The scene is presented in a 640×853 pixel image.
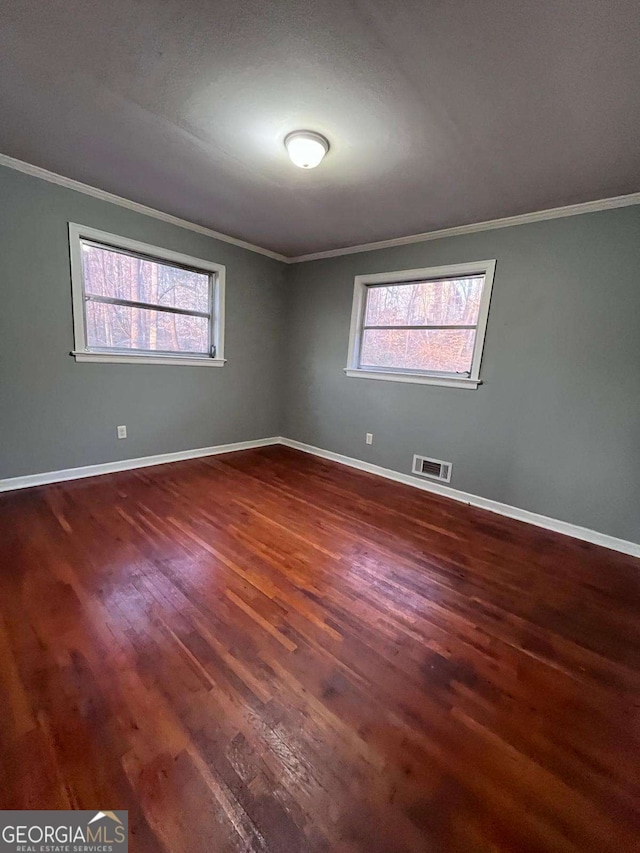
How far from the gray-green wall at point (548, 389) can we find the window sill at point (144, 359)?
6.59 feet

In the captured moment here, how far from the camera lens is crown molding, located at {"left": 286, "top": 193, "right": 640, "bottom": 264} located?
239cm

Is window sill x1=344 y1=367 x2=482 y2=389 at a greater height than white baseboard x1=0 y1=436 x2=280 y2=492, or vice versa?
window sill x1=344 y1=367 x2=482 y2=389

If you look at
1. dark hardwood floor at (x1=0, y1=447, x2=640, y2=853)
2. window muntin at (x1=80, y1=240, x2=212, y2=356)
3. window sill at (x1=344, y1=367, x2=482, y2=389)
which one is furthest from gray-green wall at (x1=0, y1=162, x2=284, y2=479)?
window sill at (x1=344, y1=367, x2=482, y2=389)

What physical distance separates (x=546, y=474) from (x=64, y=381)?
13.9 feet

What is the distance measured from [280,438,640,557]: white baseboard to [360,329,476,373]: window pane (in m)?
1.18

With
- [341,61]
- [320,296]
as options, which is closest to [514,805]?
[341,61]

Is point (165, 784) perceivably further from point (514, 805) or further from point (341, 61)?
point (341, 61)

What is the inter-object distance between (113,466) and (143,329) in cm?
141

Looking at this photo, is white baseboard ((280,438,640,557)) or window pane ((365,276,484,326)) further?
window pane ((365,276,484,326))

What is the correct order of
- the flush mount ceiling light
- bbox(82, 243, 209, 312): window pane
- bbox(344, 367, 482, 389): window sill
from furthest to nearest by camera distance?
1. bbox(344, 367, 482, 389): window sill
2. bbox(82, 243, 209, 312): window pane
3. the flush mount ceiling light

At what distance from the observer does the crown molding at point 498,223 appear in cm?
239

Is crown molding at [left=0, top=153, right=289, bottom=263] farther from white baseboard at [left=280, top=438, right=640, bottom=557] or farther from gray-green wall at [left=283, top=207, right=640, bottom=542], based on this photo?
white baseboard at [left=280, top=438, right=640, bottom=557]

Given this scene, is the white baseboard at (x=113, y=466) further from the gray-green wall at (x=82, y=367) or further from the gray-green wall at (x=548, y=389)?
the gray-green wall at (x=548, y=389)

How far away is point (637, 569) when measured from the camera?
7.63 feet
